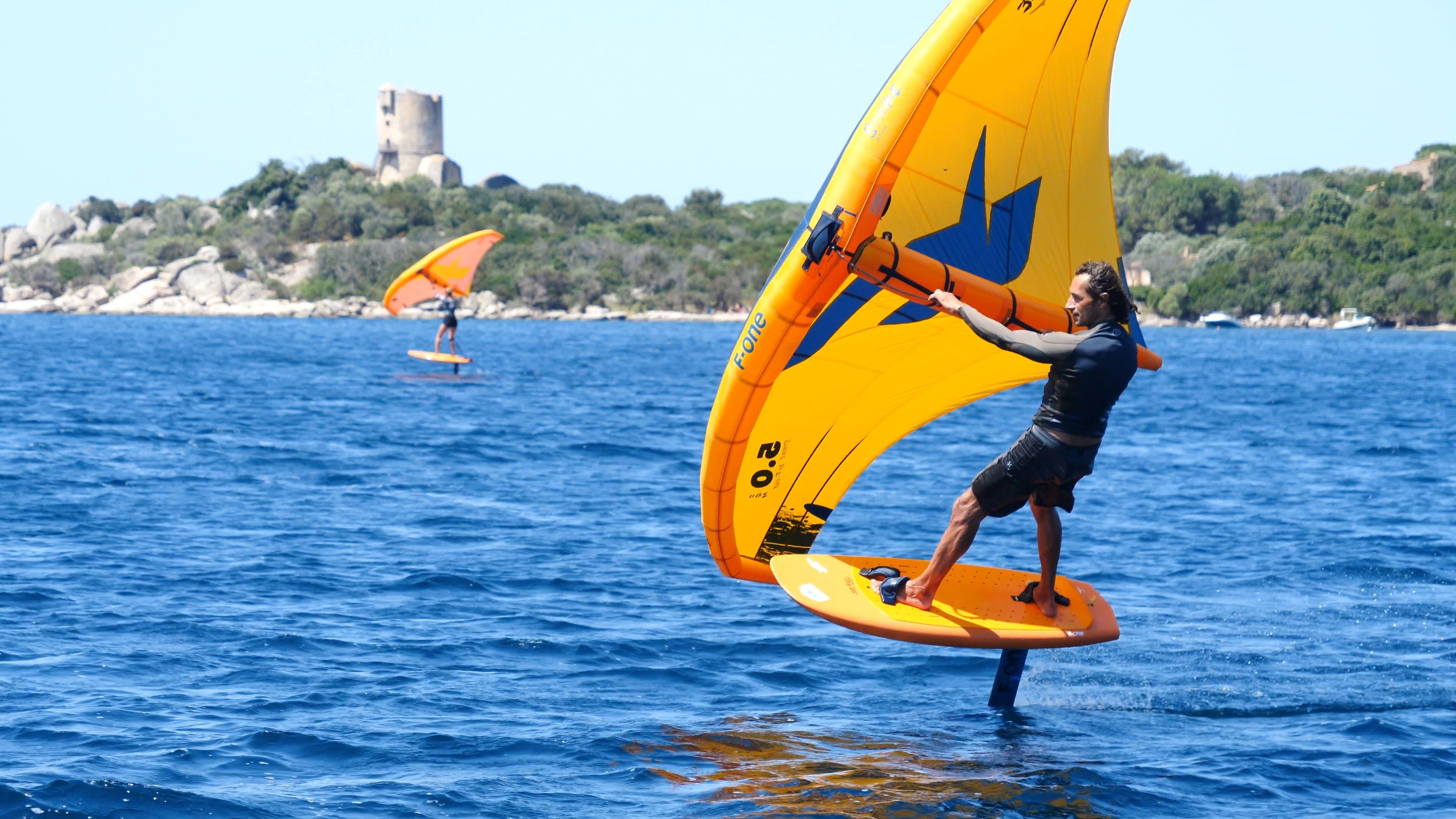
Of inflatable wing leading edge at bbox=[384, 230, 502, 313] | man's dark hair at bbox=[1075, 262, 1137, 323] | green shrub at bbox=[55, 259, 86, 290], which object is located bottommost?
man's dark hair at bbox=[1075, 262, 1137, 323]

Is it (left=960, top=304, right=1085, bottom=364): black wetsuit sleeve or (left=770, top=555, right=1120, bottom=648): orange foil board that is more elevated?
(left=960, top=304, right=1085, bottom=364): black wetsuit sleeve

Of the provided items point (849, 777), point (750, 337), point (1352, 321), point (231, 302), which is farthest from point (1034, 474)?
point (231, 302)

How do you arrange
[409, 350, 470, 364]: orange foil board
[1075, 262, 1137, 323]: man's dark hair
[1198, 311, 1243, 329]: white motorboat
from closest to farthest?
[1075, 262, 1137, 323]: man's dark hair, [409, 350, 470, 364]: orange foil board, [1198, 311, 1243, 329]: white motorboat

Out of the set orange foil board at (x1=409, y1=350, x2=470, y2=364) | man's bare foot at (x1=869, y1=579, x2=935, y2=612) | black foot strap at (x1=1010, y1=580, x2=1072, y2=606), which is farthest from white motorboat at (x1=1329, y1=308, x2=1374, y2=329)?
man's bare foot at (x1=869, y1=579, x2=935, y2=612)

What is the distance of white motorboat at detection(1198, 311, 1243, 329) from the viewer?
105812 mm

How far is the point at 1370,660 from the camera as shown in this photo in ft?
38.1

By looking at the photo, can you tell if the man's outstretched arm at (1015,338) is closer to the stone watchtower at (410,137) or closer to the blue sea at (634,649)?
the blue sea at (634,649)

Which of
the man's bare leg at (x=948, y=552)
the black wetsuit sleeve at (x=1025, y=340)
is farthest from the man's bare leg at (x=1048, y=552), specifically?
Answer: the black wetsuit sleeve at (x=1025, y=340)

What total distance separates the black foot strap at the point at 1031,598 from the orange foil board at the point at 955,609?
0.10 ft

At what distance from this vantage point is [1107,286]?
816 cm

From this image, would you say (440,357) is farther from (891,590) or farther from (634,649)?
(891,590)

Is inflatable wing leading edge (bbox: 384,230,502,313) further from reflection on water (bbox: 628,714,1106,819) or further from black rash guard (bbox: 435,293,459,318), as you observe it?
reflection on water (bbox: 628,714,1106,819)

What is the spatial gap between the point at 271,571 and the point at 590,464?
10544 millimetres

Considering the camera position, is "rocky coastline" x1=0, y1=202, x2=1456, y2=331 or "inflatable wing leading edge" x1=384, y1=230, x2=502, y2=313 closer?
"inflatable wing leading edge" x1=384, y1=230, x2=502, y2=313
